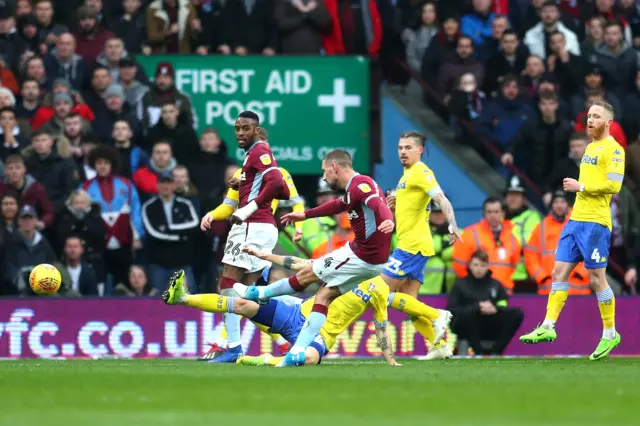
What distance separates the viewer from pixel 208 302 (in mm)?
15305

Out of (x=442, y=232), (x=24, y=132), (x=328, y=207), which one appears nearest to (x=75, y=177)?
(x=24, y=132)

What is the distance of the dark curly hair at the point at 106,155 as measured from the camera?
781 inches

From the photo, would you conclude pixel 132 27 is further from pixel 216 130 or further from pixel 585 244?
pixel 585 244

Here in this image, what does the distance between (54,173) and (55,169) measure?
54 millimetres

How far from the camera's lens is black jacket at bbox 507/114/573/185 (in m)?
21.9

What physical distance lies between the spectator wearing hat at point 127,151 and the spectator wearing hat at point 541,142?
202 inches

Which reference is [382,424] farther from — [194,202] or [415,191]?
[194,202]

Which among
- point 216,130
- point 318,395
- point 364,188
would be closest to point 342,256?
point 364,188

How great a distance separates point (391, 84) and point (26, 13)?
18.3ft

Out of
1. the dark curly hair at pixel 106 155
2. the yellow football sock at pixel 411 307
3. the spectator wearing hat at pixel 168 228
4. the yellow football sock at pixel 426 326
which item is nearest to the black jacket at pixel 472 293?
the yellow football sock at pixel 426 326

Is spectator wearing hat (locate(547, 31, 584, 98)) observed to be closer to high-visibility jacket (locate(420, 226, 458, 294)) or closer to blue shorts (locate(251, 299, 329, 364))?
high-visibility jacket (locate(420, 226, 458, 294))

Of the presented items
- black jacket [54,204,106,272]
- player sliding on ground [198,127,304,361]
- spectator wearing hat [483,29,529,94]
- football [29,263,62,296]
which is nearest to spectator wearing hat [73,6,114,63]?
black jacket [54,204,106,272]

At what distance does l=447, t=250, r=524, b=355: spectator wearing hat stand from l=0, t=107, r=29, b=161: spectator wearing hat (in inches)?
239

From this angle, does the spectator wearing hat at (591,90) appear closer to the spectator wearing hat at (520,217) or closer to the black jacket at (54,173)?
the spectator wearing hat at (520,217)
